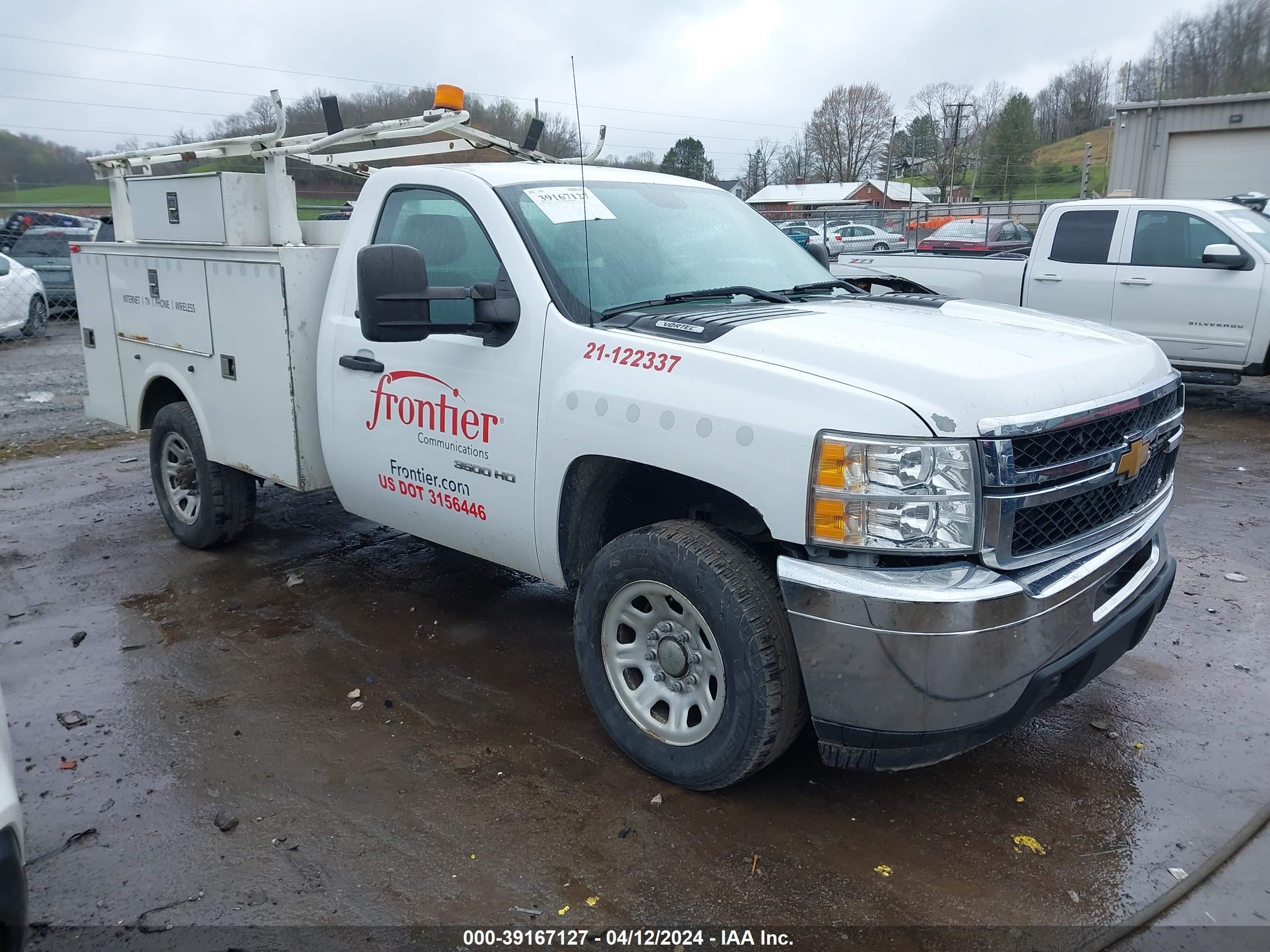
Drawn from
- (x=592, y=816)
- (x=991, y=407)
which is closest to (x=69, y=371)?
(x=592, y=816)

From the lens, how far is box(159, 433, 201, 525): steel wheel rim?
5648 mm

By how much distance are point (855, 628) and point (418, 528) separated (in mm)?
2239

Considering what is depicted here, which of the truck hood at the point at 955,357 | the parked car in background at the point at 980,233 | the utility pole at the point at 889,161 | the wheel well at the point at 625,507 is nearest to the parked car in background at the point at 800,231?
the parked car in background at the point at 980,233

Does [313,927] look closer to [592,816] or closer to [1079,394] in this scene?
[592,816]

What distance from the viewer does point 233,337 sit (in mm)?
4945

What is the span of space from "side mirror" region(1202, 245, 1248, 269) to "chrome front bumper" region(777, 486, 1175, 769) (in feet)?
24.1

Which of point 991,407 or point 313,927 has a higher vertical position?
point 991,407

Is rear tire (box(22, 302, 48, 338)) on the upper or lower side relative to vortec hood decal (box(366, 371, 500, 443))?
lower

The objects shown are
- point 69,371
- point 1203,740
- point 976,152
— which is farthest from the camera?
point 976,152

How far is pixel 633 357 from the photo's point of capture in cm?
323

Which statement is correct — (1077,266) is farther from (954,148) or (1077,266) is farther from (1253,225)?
(954,148)

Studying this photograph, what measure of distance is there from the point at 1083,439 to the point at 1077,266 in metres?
7.72

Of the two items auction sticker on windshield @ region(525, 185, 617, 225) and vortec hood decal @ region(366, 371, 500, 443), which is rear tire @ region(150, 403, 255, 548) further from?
auction sticker on windshield @ region(525, 185, 617, 225)

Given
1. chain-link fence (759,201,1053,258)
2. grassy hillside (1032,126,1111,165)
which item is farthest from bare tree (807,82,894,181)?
chain-link fence (759,201,1053,258)
